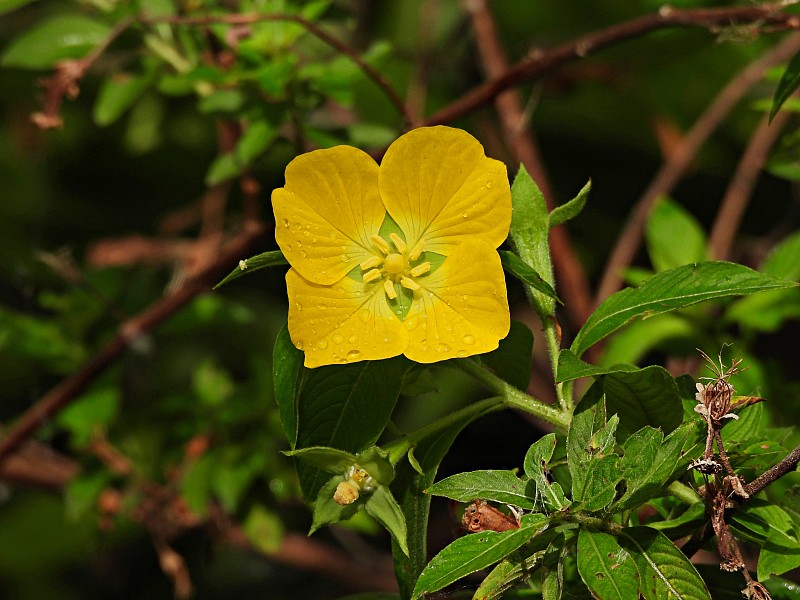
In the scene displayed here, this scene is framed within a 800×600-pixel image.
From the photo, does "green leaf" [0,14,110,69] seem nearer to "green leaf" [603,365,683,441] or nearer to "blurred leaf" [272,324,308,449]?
"blurred leaf" [272,324,308,449]

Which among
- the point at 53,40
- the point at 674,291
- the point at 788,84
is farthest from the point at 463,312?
the point at 53,40

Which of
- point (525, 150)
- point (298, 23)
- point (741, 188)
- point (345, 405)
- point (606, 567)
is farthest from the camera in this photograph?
point (525, 150)

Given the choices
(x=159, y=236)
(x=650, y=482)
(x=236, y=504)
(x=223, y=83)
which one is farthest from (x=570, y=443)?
(x=159, y=236)

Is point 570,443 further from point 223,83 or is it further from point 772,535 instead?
point 223,83

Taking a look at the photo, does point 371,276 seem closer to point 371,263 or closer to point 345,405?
point 371,263

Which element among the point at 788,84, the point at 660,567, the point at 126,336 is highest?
the point at 788,84

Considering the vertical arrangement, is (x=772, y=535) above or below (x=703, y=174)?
above

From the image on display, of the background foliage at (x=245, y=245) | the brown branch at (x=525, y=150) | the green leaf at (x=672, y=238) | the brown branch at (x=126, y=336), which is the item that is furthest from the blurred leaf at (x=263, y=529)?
the green leaf at (x=672, y=238)
